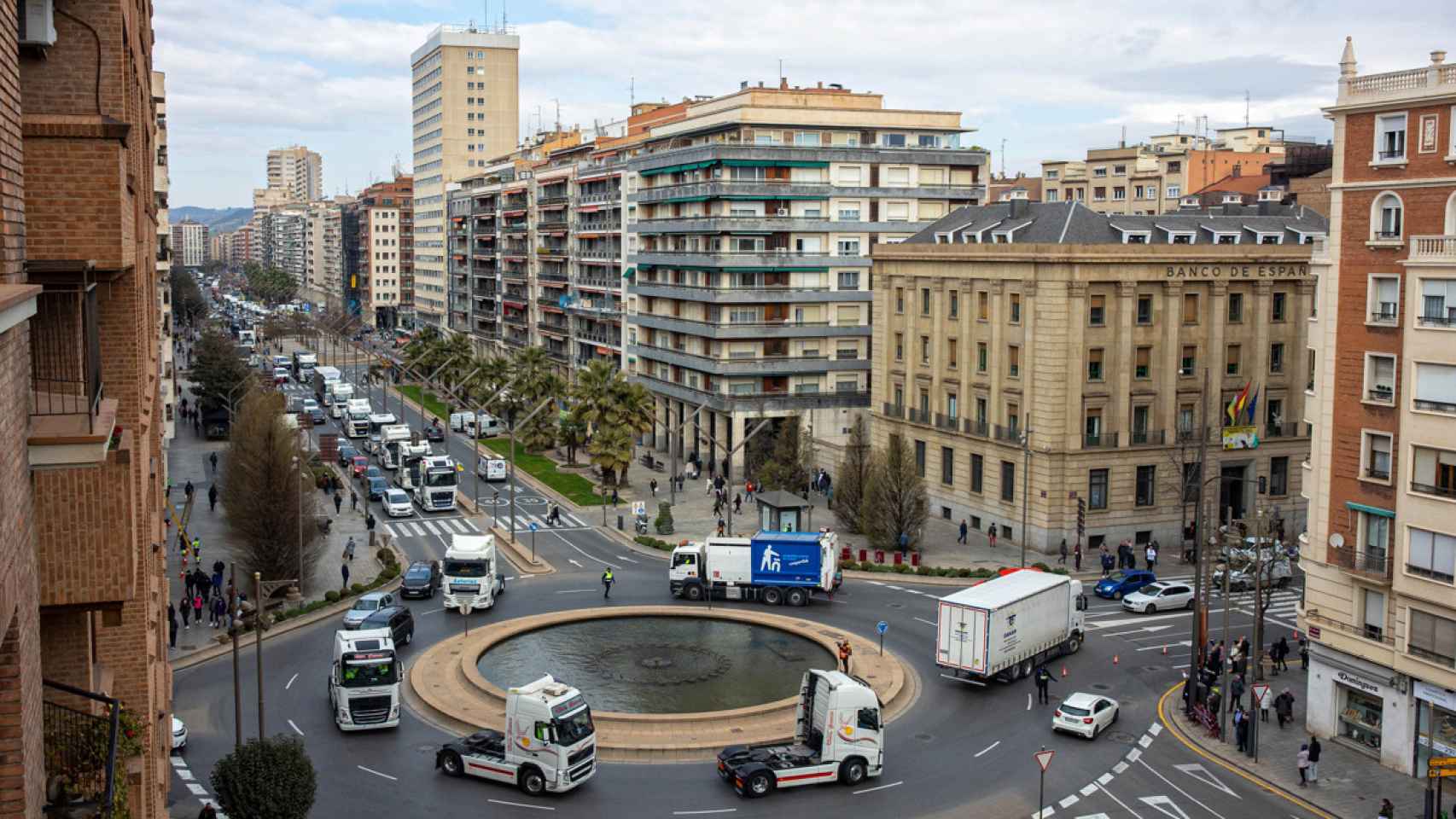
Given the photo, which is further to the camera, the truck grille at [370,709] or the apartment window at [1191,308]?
the apartment window at [1191,308]

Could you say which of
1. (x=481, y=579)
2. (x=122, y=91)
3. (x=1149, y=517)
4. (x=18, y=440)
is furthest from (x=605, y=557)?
(x=18, y=440)

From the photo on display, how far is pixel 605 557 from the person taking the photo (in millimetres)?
69000

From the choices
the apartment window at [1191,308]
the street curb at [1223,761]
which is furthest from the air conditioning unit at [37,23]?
the apartment window at [1191,308]

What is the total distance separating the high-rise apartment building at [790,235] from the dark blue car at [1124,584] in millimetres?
33281

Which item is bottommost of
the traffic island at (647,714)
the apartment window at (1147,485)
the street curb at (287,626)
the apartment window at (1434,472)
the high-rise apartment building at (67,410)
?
the street curb at (287,626)

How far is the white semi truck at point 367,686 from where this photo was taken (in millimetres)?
40750

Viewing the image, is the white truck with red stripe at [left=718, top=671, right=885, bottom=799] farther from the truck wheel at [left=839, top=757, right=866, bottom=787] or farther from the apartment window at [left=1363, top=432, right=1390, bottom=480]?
the apartment window at [left=1363, top=432, right=1390, bottom=480]

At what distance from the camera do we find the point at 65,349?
13.1m

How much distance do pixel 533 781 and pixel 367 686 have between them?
7.46 metres

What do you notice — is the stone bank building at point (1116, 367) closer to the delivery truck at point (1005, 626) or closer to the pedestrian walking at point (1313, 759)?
the delivery truck at point (1005, 626)

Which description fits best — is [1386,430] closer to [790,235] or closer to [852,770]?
[852,770]

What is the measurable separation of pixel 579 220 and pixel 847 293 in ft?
123

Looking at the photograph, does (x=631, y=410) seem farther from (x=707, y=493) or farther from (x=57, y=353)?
(x=57, y=353)

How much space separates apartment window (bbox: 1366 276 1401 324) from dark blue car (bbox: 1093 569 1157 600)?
23.7 m
